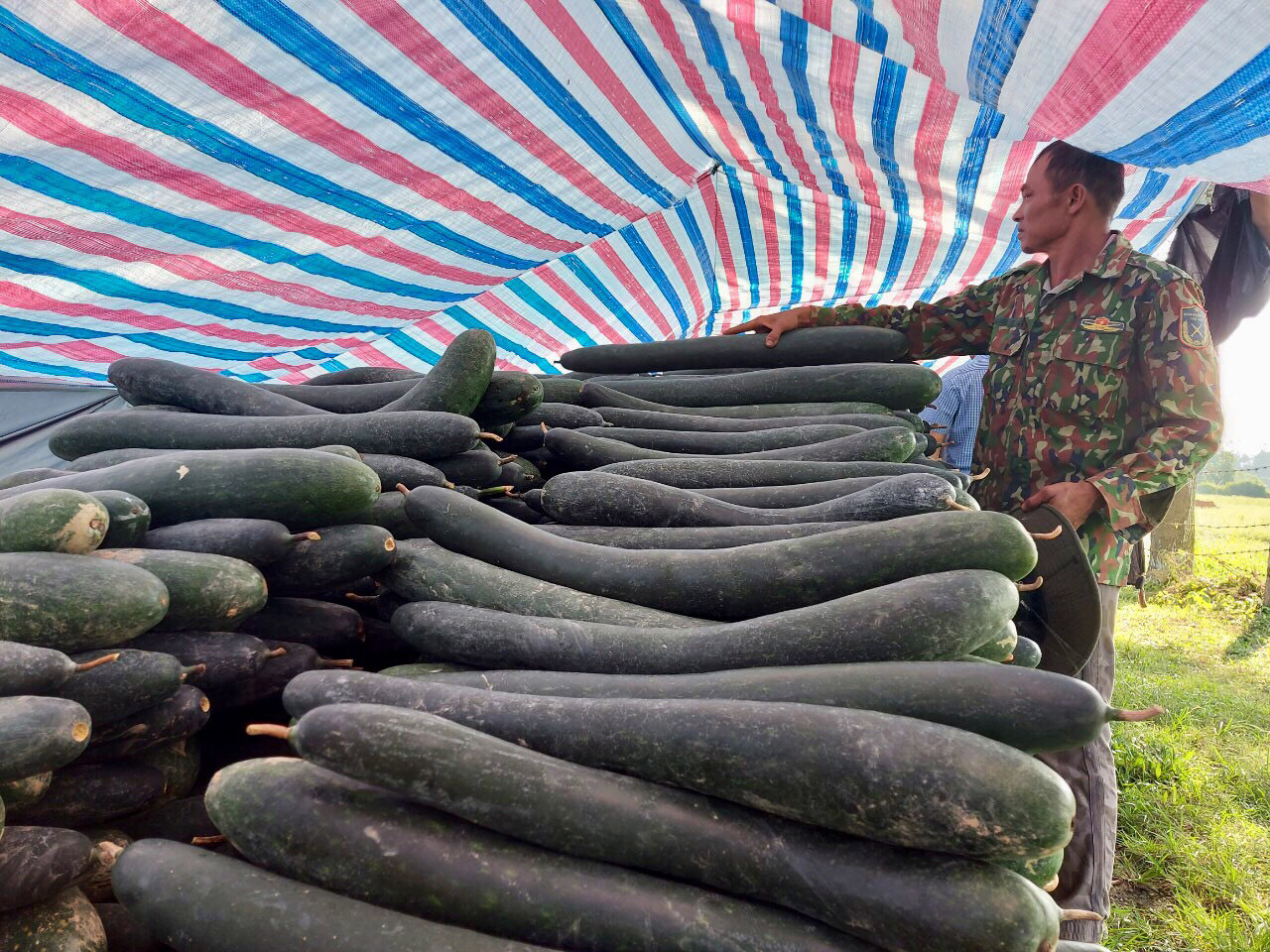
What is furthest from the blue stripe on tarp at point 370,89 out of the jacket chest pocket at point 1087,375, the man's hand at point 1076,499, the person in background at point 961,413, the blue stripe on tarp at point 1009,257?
the person in background at point 961,413

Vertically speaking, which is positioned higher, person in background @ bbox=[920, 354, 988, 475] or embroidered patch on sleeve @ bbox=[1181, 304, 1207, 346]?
embroidered patch on sleeve @ bbox=[1181, 304, 1207, 346]

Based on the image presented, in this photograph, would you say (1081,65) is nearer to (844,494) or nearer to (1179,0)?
(1179,0)

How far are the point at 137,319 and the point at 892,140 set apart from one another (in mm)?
3641

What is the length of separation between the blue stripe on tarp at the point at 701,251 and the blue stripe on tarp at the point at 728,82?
60cm

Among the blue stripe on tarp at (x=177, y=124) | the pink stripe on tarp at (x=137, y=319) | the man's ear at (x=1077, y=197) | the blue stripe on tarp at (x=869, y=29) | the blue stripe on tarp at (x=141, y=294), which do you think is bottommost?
the pink stripe on tarp at (x=137, y=319)

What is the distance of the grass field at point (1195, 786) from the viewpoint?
10.5 ft

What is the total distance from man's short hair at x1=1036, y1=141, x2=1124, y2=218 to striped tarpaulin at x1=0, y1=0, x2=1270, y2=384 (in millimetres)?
283

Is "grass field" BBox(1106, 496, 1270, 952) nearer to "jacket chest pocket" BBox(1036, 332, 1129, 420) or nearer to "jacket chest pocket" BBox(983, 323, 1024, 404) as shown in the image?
"jacket chest pocket" BBox(1036, 332, 1129, 420)

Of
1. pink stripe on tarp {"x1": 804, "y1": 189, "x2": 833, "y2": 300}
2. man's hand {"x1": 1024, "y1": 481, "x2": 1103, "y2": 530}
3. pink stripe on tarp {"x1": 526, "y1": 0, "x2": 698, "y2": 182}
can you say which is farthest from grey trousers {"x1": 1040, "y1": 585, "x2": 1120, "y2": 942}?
pink stripe on tarp {"x1": 804, "y1": 189, "x2": 833, "y2": 300}

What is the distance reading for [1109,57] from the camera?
6.34 feet

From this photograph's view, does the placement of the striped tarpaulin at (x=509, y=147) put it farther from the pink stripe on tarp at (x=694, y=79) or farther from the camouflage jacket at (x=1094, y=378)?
the camouflage jacket at (x=1094, y=378)

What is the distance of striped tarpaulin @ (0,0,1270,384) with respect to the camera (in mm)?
2160

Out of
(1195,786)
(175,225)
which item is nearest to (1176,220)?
(1195,786)

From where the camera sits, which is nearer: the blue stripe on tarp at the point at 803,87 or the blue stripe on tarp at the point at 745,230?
the blue stripe on tarp at the point at 803,87
